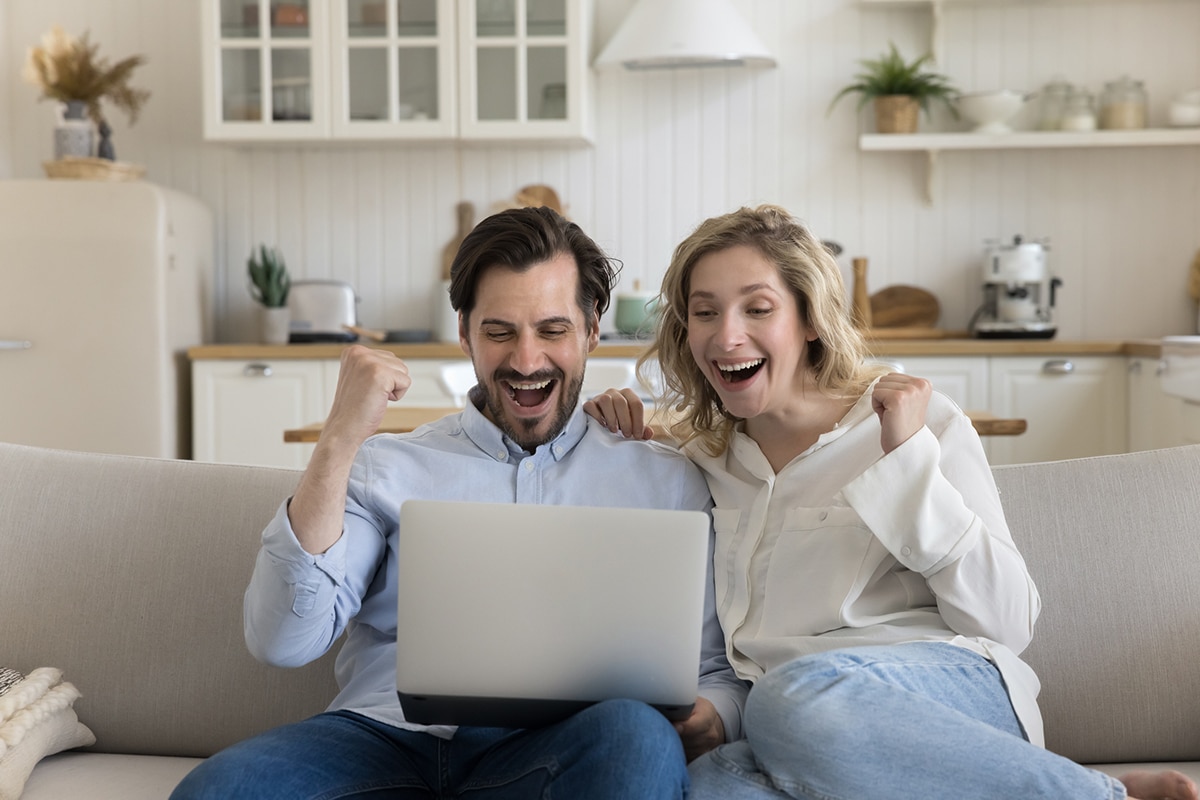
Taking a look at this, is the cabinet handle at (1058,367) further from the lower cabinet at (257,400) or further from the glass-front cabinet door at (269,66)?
the glass-front cabinet door at (269,66)

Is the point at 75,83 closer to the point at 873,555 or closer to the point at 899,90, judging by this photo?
the point at 899,90

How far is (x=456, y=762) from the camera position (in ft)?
4.75

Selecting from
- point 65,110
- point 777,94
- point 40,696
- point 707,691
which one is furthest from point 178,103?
point 707,691

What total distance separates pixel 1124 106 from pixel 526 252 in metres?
3.19

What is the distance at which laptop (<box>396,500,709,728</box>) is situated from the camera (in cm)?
125

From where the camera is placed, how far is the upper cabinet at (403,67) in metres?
4.17

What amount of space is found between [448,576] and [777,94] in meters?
3.49

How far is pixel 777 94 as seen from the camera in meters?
4.40

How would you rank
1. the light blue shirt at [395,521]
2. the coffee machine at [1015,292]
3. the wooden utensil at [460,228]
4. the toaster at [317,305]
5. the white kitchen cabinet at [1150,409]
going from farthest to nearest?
the wooden utensil at [460,228] → the toaster at [317,305] → the coffee machine at [1015,292] → the white kitchen cabinet at [1150,409] → the light blue shirt at [395,521]

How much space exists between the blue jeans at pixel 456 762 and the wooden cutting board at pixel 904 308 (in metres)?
3.18

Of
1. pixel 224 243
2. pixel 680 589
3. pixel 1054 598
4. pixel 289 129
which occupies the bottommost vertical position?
pixel 1054 598

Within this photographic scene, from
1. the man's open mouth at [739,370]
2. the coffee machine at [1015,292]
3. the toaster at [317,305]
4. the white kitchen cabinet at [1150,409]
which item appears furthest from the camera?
the toaster at [317,305]

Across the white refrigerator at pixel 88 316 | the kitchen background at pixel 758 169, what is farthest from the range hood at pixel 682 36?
the white refrigerator at pixel 88 316

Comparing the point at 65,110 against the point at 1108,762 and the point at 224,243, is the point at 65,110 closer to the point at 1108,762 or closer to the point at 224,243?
the point at 224,243
